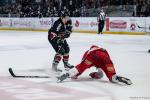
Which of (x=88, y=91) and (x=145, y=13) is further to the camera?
(x=145, y=13)

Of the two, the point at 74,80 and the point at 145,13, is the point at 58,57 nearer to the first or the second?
the point at 74,80

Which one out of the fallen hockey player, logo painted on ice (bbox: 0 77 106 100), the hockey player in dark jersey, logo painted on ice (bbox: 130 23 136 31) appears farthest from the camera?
logo painted on ice (bbox: 130 23 136 31)

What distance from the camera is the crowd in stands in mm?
22819

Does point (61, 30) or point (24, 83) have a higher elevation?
point (61, 30)

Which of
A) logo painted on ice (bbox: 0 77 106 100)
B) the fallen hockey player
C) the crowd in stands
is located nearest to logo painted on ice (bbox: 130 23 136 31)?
the crowd in stands

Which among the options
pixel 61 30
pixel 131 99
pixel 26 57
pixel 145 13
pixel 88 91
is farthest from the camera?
pixel 145 13

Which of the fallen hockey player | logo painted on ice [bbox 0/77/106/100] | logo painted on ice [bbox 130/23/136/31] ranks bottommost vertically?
logo painted on ice [bbox 130/23/136/31]

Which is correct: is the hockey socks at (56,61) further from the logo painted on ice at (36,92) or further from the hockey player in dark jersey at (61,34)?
the logo painted on ice at (36,92)

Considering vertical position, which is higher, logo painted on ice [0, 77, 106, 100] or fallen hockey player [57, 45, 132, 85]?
fallen hockey player [57, 45, 132, 85]

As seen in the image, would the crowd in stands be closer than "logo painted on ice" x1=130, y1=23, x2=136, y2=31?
No

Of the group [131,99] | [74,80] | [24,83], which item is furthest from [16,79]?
[131,99]

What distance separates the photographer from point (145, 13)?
855 inches

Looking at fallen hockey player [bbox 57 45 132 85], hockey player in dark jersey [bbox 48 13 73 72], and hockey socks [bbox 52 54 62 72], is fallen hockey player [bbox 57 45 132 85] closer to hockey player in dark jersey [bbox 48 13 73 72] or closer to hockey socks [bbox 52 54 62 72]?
hockey player in dark jersey [bbox 48 13 73 72]

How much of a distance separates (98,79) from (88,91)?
1.19 metres
